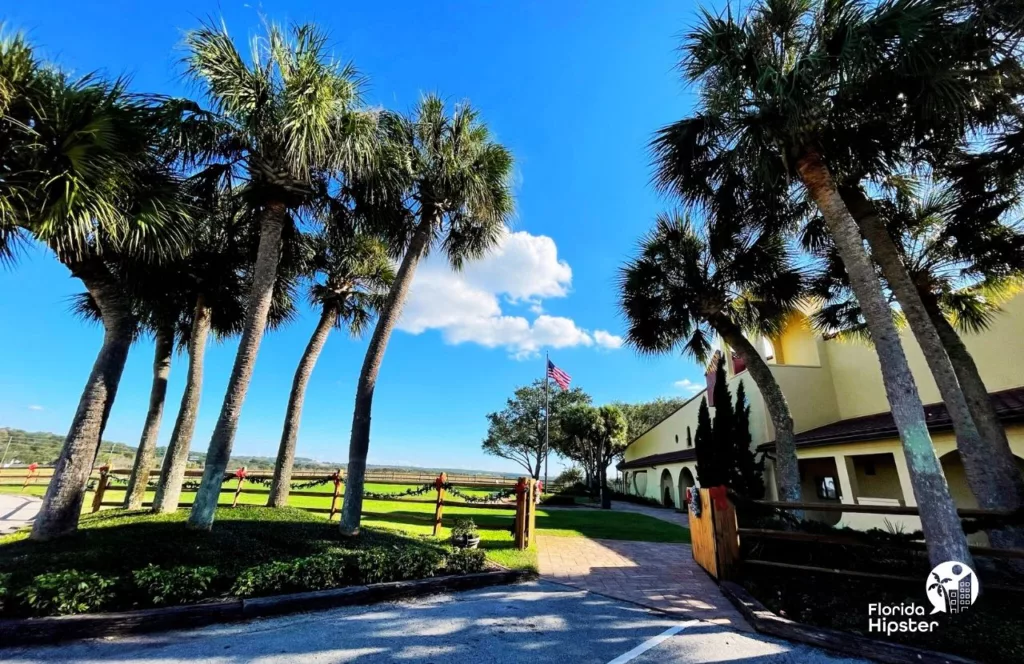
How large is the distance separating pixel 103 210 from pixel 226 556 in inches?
175

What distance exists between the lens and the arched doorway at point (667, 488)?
2425cm

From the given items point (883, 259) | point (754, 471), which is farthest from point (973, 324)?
point (754, 471)

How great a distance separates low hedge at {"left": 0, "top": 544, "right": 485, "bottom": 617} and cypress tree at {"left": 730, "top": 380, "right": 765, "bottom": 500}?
42.3 feet

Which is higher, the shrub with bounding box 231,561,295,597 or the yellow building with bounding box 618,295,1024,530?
the yellow building with bounding box 618,295,1024,530

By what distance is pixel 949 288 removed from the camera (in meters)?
7.91

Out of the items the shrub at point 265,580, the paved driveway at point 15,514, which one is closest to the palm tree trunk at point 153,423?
the paved driveway at point 15,514

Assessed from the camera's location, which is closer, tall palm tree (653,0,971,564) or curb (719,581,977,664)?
curb (719,581,977,664)

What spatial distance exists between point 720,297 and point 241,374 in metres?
9.87

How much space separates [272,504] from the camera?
379 inches

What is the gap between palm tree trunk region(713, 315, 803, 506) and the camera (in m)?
8.61

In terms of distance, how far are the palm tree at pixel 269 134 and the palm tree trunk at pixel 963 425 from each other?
835 cm

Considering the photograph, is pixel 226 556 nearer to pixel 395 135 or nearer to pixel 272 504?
pixel 272 504

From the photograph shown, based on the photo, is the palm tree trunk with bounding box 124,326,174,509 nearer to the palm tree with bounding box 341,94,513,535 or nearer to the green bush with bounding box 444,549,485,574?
the palm tree with bounding box 341,94,513,535

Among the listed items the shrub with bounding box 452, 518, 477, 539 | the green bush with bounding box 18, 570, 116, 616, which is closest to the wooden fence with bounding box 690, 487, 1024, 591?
the shrub with bounding box 452, 518, 477, 539
